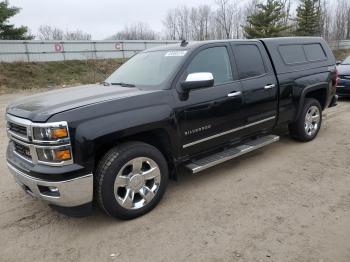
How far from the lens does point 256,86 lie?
4.61m

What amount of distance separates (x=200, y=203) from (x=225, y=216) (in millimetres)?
412

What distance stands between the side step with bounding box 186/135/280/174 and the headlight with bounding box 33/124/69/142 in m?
1.64

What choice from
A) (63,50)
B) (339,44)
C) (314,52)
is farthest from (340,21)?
(314,52)

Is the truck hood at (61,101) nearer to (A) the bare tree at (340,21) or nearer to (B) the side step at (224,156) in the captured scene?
(B) the side step at (224,156)

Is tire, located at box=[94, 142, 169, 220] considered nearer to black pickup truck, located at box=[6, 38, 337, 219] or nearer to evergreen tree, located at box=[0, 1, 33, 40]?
black pickup truck, located at box=[6, 38, 337, 219]

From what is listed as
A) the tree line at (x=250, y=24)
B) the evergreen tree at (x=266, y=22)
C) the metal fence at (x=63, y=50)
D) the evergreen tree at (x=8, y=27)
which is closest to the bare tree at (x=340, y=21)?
the tree line at (x=250, y=24)

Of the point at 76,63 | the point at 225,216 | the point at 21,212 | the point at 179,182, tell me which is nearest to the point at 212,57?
the point at 179,182

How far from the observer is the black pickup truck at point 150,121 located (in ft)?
9.94

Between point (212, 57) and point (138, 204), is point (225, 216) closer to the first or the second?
point (138, 204)

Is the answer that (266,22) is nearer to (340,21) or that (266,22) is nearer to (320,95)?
(320,95)

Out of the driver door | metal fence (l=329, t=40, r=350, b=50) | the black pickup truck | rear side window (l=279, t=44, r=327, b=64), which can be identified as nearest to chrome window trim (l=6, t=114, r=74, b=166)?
the black pickup truck

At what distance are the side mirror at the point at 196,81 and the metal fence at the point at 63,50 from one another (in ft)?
64.5

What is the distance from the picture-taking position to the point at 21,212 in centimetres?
375

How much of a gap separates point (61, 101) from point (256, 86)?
270cm
